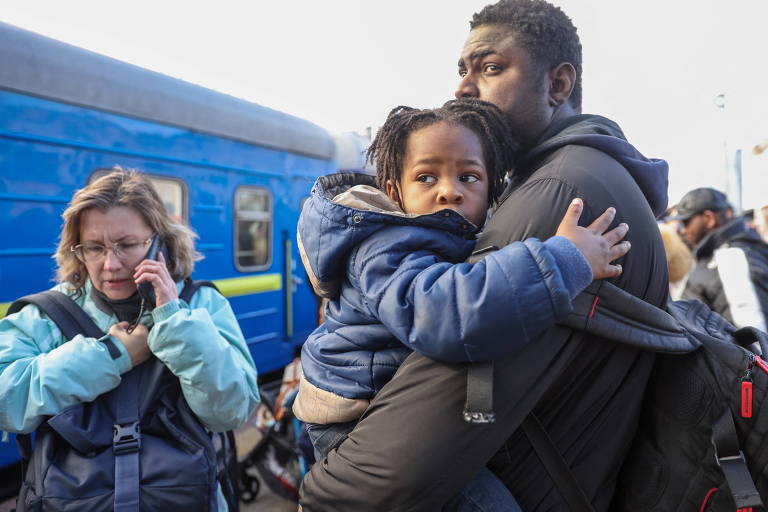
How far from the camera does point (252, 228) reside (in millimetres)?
5492

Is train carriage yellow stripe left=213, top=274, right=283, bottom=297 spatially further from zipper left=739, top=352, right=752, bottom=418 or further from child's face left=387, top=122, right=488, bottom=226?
zipper left=739, top=352, right=752, bottom=418

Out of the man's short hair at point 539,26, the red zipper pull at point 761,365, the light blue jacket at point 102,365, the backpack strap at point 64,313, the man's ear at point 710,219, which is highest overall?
the man's short hair at point 539,26

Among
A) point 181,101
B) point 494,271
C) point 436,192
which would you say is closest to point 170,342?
point 436,192

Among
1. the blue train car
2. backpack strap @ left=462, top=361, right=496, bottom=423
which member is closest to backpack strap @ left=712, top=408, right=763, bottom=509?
backpack strap @ left=462, top=361, right=496, bottom=423

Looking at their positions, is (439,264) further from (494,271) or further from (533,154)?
(533,154)

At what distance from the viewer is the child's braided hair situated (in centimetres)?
140

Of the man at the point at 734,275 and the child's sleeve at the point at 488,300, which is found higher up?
the child's sleeve at the point at 488,300

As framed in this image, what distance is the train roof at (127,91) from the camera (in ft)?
11.1

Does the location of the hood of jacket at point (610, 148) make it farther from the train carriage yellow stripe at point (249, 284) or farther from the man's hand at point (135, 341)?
the train carriage yellow stripe at point (249, 284)

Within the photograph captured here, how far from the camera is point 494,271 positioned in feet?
3.23

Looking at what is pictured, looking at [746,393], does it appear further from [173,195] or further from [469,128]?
[173,195]

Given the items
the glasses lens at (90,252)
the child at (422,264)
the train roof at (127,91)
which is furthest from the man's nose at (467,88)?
the train roof at (127,91)

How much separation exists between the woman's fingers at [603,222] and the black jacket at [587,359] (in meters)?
0.03

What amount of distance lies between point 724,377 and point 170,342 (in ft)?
5.58
